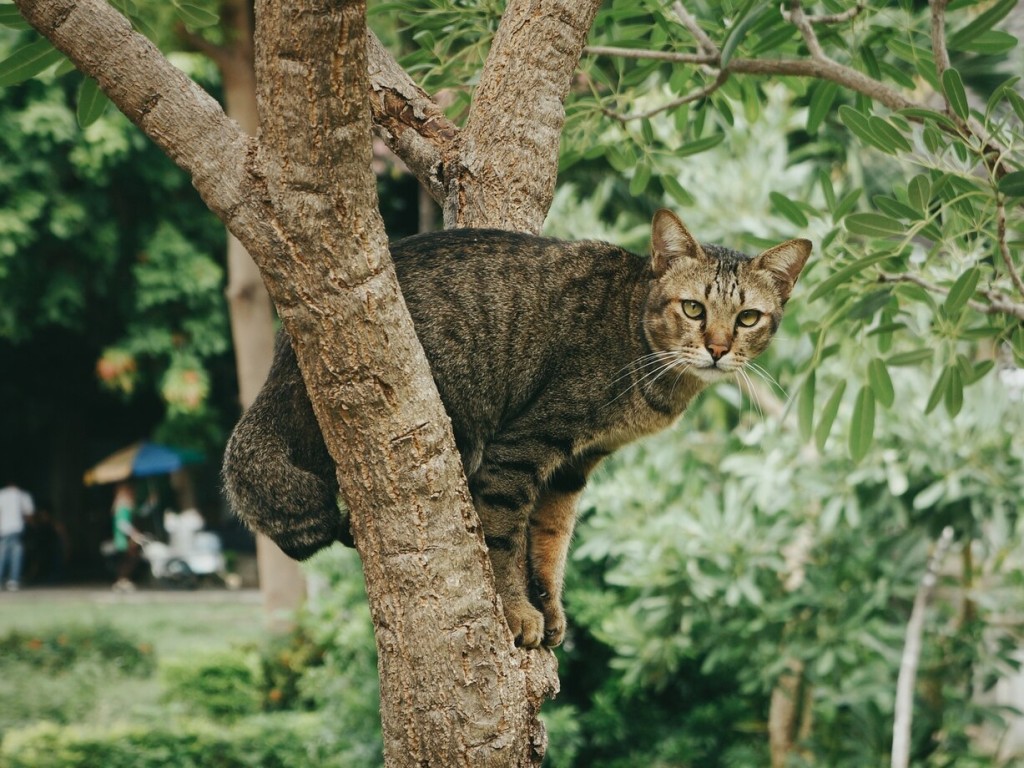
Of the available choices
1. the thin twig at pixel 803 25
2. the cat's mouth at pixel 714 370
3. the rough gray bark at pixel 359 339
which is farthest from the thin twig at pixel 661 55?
the rough gray bark at pixel 359 339

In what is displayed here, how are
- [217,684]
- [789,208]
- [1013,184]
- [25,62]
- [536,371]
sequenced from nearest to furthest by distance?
[1013,184] → [25,62] → [536,371] → [789,208] → [217,684]

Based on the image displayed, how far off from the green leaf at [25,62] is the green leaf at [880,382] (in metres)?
2.08

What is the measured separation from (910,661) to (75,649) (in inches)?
314

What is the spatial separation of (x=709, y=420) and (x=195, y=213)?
24.4 feet

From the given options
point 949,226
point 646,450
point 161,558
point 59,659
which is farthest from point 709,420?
point 161,558

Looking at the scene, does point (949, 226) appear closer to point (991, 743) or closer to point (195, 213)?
point (991, 743)

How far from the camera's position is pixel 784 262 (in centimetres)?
270

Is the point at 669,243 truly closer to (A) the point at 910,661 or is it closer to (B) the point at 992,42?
(B) the point at 992,42

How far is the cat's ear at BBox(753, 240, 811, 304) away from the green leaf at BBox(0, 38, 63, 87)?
5.51 feet

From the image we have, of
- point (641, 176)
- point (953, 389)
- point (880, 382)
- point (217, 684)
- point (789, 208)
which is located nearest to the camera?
point (953, 389)

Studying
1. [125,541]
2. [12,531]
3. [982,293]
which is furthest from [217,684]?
[125,541]

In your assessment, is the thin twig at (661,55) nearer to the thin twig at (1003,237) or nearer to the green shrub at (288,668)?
the thin twig at (1003,237)

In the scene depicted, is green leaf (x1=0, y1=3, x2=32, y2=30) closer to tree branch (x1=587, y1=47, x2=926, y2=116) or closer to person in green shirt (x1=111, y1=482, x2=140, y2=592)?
tree branch (x1=587, y1=47, x2=926, y2=116)

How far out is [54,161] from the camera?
10852mm
